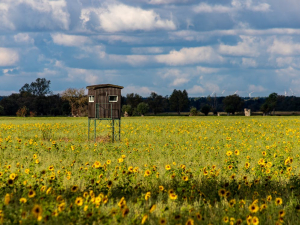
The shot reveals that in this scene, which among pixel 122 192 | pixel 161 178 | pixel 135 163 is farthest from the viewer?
pixel 135 163

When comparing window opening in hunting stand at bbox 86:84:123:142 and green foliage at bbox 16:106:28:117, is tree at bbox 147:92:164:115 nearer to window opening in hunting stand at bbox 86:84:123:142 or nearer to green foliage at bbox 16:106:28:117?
green foliage at bbox 16:106:28:117

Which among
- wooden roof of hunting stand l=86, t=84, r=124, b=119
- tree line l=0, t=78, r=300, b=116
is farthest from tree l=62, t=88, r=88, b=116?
wooden roof of hunting stand l=86, t=84, r=124, b=119

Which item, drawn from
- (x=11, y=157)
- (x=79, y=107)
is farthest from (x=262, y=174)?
(x=79, y=107)

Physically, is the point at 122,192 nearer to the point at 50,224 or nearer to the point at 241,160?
the point at 50,224

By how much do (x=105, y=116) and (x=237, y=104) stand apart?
104509mm

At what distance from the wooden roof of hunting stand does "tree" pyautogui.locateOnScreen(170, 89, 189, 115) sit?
99865mm

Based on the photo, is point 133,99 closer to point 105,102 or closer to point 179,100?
point 179,100

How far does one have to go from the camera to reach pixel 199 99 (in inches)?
6826

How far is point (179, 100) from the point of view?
12306 centimetres

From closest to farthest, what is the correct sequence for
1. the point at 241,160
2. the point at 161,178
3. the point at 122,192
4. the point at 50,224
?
Answer: the point at 50,224, the point at 122,192, the point at 161,178, the point at 241,160

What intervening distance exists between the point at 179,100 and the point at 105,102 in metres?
101

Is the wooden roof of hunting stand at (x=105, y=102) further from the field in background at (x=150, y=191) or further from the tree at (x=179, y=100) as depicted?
the tree at (x=179, y=100)

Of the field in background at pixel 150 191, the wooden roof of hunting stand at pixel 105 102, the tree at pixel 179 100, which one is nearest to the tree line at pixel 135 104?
the tree at pixel 179 100

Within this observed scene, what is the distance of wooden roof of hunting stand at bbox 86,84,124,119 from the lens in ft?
73.9
